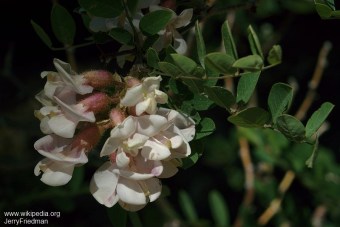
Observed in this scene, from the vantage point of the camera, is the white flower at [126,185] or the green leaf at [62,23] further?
the green leaf at [62,23]

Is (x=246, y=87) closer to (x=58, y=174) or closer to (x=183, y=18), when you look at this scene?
(x=183, y=18)

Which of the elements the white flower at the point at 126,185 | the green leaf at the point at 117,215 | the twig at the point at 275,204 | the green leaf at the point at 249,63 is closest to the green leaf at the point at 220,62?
the green leaf at the point at 249,63

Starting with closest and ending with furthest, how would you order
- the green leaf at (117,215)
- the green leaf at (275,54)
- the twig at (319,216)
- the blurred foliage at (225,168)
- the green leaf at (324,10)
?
the green leaf at (275,54)
the green leaf at (324,10)
the green leaf at (117,215)
the blurred foliage at (225,168)
the twig at (319,216)

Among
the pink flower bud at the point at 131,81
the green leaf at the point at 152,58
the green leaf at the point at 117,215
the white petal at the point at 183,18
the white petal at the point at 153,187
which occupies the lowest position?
the green leaf at the point at 117,215

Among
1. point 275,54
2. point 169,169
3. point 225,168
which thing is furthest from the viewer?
point 225,168

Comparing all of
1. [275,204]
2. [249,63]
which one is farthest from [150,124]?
[275,204]

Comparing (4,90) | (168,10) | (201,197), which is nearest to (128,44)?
(168,10)

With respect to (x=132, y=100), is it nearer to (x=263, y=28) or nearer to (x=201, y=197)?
(x=263, y=28)

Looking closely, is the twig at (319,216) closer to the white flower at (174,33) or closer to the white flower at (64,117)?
the white flower at (174,33)
